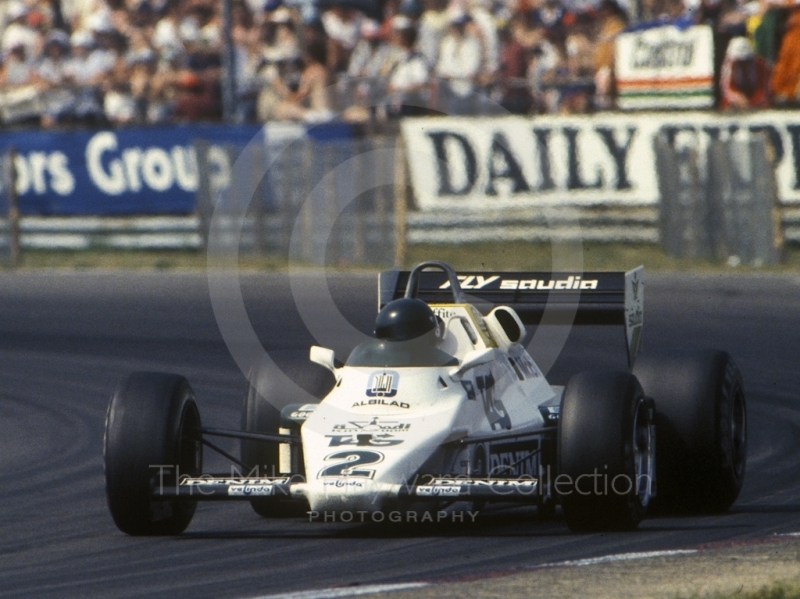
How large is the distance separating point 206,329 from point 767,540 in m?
8.96

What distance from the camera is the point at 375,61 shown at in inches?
791

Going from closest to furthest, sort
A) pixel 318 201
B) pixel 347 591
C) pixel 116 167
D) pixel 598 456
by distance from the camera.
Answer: pixel 347 591
pixel 598 456
pixel 318 201
pixel 116 167

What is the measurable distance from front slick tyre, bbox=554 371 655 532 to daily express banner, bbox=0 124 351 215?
13523mm

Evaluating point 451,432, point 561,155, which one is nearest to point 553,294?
point 451,432

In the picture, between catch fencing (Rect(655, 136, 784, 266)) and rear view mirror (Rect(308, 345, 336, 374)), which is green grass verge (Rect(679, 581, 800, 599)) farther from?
catch fencing (Rect(655, 136, 784, 266))

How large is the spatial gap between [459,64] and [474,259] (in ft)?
7.88

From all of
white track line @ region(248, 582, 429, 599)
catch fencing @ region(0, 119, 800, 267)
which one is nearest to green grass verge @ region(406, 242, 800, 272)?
catch fencing @ region(0, 119, 800, 267)

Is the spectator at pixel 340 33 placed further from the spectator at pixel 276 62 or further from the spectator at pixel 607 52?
the spectator at pixel 607 52

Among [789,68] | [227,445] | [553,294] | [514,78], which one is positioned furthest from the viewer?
[514,78]

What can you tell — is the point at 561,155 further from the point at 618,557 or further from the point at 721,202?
the point at 618,557

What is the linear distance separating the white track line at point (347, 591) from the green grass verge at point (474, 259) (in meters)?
12.4

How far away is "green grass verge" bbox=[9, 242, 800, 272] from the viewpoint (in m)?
18.3

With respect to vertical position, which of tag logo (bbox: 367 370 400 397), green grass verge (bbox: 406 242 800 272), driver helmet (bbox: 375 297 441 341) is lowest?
green grass verge (bbox: 406 242 800 272)

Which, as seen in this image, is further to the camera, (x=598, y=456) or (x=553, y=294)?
(x=553, y=294)
